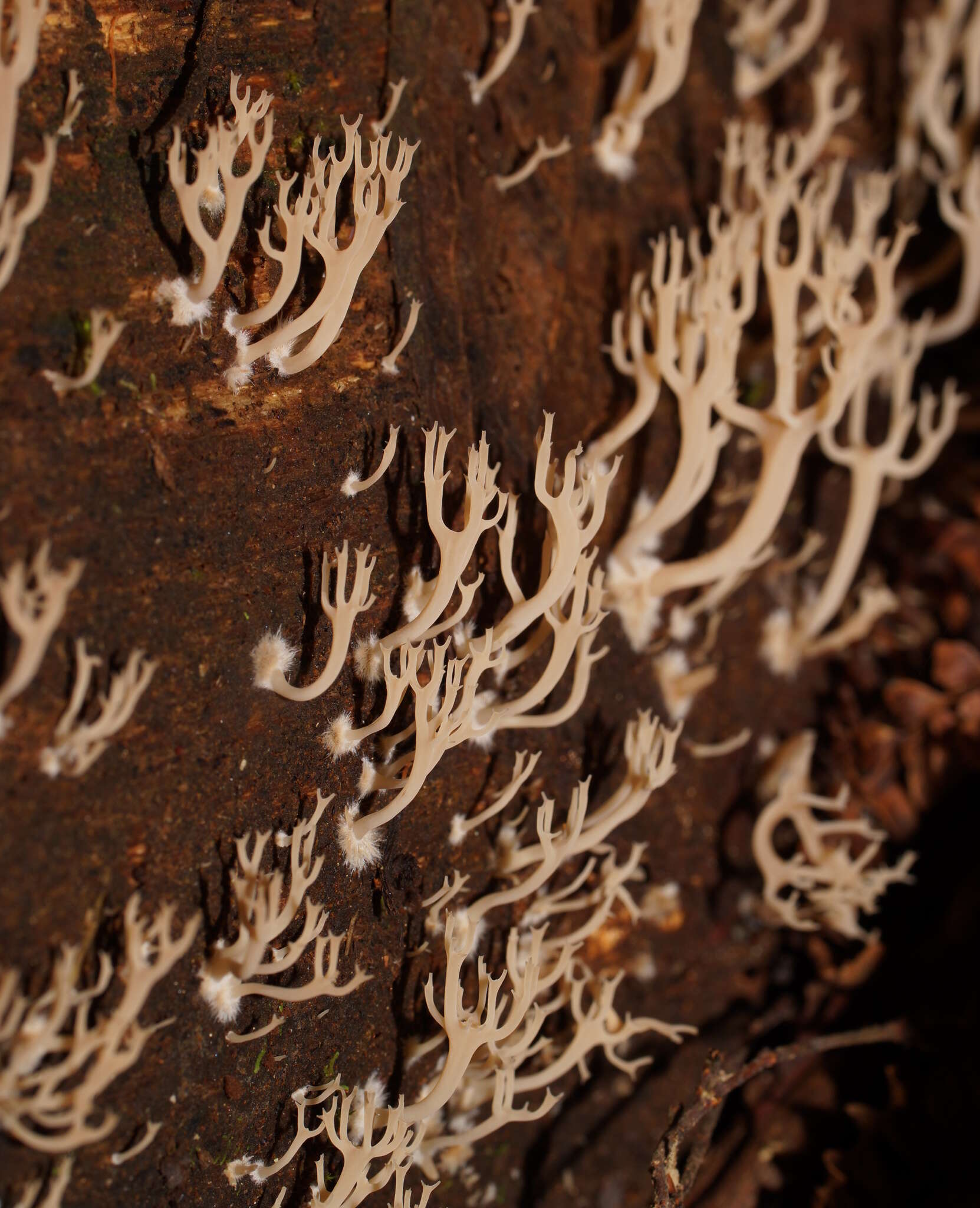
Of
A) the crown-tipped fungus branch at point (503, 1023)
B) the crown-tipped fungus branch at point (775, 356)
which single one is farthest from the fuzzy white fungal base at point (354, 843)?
the crown-tipped fungus branch at point (775, 356)

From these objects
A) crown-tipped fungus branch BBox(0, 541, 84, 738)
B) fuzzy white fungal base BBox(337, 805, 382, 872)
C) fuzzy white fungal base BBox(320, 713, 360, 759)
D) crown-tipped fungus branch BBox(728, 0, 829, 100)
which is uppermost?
crown-tipped fungus branch BBox(728, 0, 829, 100)

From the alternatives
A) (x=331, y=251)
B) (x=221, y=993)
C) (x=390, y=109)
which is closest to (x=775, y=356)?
(x=390, y=109)

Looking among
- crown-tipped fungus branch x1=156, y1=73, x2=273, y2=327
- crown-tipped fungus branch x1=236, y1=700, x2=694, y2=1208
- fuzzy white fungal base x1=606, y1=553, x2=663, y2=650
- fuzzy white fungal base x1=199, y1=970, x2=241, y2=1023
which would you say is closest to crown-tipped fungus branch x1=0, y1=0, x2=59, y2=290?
crown-tipped fungus branch x1=156, y1=73, x2=273, y2=327

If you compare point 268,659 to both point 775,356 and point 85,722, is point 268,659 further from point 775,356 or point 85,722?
point 775,356

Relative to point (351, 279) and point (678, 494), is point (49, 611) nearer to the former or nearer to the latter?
point (351, 279)

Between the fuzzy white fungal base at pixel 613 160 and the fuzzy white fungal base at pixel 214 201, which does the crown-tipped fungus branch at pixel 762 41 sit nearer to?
the fuzzy white fungal base at pixel 613 160

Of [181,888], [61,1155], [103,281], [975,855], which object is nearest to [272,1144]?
[61,1155]

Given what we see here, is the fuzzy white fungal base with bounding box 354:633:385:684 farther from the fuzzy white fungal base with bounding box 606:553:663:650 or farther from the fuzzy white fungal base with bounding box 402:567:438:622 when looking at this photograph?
the fuzzy white fungal base with bounding box 606:553:663:650
